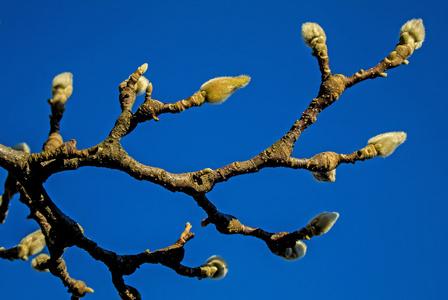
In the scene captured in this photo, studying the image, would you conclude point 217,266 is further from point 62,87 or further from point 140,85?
point 62,87

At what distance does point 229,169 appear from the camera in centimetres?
261

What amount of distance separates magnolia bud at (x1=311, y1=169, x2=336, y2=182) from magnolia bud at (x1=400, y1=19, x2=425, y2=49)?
93cm

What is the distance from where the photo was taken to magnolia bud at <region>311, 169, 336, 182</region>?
299 cm

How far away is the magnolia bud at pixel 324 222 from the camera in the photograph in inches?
111

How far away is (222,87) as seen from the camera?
2.68 metres

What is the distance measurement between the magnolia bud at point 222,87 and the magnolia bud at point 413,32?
1045 millimetres

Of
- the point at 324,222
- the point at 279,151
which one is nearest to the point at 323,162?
the point at 279,151

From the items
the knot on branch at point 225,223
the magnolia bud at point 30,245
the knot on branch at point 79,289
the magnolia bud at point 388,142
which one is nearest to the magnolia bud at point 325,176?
the magnolia bud at point 388,142

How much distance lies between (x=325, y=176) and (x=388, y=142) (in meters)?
0.45

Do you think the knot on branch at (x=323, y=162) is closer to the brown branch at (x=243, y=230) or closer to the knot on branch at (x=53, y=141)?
the brown branch at (x=243, y=230)

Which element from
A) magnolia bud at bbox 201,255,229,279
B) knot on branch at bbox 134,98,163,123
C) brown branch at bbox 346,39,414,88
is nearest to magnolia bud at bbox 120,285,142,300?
magnolia bud at bbox 201,255,229,279

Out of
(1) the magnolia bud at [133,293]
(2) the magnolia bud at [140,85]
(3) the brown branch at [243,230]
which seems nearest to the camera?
(3) the brown branch at [243,230]

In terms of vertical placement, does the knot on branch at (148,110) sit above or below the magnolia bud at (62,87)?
below

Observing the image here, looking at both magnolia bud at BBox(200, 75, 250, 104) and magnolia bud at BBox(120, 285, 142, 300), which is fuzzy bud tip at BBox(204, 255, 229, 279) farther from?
magnolia bud at BBox(200, 75, 250, 104)
